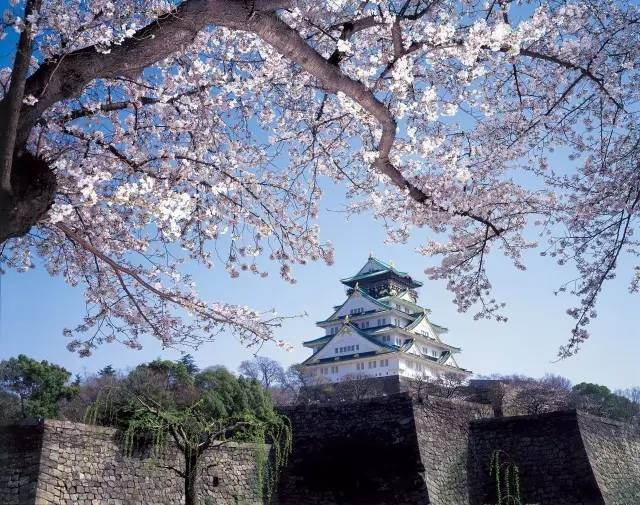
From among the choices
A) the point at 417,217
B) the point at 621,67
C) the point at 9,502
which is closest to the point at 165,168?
the point at 417,217

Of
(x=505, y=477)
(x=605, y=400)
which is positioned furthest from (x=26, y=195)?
(x=605, y=400)

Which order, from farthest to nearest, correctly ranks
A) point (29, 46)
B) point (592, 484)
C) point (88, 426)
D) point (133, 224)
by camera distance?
point (592, 484) → point (88, 426) → point (133, 224) → point (29, 46)

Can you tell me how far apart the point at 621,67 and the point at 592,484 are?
7.44m

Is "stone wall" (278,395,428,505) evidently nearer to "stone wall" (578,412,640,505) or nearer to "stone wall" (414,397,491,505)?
"stone wall" (414,397,491,505)

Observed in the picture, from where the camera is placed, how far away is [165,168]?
4.68 m

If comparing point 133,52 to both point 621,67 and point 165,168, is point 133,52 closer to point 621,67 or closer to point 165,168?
point 165,168

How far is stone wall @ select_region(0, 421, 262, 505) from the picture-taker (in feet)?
22.0

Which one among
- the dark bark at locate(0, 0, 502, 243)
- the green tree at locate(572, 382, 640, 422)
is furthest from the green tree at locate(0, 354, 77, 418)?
the green tree at locate(572, 382, 640, 422)

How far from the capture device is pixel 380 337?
3284 centimetres

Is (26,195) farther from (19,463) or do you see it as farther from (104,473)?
(104,473)

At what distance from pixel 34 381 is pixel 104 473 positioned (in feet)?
42.5

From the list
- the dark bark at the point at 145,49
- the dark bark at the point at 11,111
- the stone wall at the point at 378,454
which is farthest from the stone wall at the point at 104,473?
the dark bark at the point at 11,111

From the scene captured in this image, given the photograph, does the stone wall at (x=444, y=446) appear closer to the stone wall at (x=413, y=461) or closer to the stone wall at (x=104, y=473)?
the stone wall at (x=413, y=461)

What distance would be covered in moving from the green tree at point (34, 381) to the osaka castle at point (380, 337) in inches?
575
